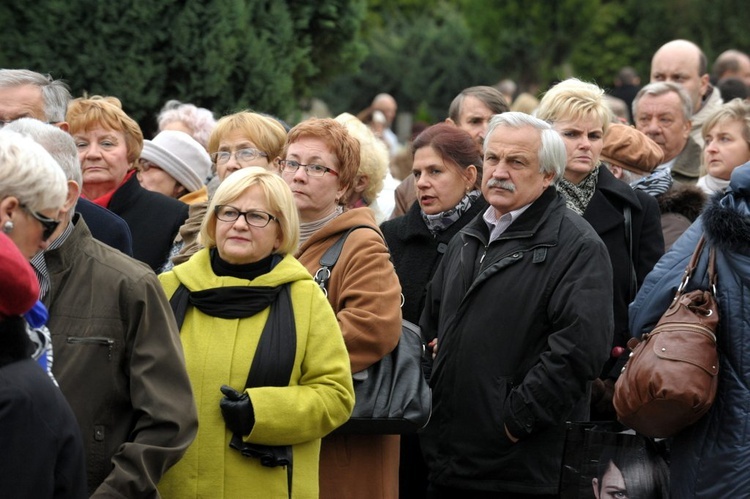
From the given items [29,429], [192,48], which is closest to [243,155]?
[29,429]

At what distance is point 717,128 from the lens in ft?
24.5

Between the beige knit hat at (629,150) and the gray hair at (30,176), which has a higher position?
the beige knit hat at (629,150)

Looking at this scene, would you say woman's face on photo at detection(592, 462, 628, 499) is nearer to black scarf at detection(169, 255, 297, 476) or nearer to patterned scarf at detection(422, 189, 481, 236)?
black scarf at detection(169, 255, 297, 476)

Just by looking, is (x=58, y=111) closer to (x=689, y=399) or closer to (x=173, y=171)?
(x=173, y=171)

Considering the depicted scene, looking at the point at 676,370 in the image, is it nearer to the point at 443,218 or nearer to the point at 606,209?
the point at 606,209

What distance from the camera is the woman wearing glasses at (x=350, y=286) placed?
532 centimetres

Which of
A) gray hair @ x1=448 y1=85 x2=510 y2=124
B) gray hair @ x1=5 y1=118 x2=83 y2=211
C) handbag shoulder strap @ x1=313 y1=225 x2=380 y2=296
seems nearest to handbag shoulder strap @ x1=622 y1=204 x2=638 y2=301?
handbag shoulder strap @ x1=313 y1=225 x2=380 y2=296

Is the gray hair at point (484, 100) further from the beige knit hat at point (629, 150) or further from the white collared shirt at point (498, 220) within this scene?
the white collared shirt at point (498, 220)

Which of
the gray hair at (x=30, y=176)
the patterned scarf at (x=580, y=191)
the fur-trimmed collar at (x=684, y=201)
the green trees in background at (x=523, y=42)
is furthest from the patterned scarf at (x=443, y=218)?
the green trees in background at (x=523, y=42)

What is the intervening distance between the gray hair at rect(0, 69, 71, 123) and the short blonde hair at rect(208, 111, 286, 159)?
0.95m

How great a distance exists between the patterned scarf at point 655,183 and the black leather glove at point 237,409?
330 centimetres

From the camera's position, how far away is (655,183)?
718 centimetres

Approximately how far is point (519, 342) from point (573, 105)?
1779 mm

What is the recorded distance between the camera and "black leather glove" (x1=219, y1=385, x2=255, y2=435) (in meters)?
4.56
